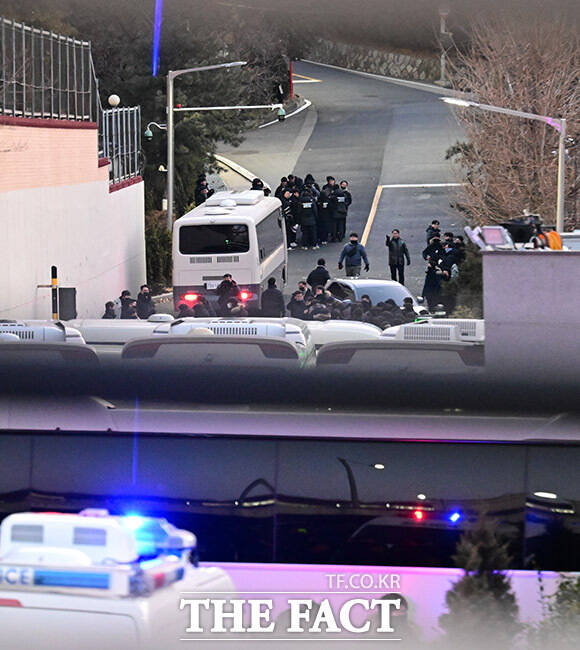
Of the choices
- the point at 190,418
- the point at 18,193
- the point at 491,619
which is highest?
the point at 18,193

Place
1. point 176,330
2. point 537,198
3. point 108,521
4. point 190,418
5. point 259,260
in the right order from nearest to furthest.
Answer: point 108,521, point 190,418, point 176,330, point 259,260, point 537,198

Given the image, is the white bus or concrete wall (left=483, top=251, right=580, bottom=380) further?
the white bus

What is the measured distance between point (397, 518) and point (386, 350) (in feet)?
2.76

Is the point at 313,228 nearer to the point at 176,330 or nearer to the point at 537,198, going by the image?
the point at 537,198

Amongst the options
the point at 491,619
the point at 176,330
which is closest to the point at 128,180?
the point at 176,330

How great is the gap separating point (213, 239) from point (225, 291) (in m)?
4.00

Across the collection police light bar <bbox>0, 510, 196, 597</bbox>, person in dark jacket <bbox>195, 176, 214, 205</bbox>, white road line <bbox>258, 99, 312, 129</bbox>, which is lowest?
police light bar <bbox>0, 510, 196, 597</bbox>

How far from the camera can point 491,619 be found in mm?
4941

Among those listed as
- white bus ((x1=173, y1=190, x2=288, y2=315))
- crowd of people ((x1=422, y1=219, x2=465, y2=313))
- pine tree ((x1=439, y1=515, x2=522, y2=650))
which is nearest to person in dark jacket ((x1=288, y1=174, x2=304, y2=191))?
white bus ((x1=173, y1=190, x2=288, y2=315))

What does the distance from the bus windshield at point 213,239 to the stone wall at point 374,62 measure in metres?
50.8

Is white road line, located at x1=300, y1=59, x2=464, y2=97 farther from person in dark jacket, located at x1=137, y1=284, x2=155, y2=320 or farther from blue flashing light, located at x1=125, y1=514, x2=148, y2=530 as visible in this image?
blue flashing light, located at x1=125, y1=514, x2=148, y2=530

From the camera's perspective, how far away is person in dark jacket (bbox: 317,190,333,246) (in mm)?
41650

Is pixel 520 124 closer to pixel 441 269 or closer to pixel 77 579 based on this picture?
pixel 441 269

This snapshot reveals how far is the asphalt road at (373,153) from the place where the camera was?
45250mm
